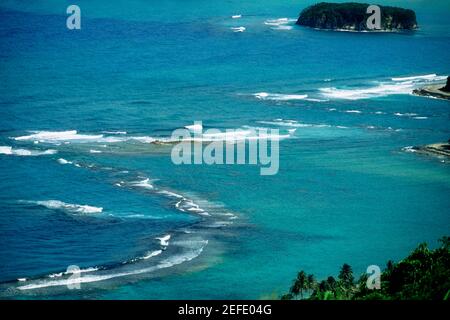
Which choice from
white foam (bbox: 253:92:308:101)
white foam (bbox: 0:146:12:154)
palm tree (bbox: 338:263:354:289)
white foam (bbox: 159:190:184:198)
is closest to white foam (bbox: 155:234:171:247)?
white foam (bbox: 159:190:184:198)

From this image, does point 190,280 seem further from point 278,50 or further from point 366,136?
point 278,50

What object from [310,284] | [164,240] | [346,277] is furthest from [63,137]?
[310,284]

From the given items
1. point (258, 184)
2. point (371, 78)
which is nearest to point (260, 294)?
A: point (258, 184)

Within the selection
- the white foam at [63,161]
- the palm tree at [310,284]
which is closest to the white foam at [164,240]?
the palm tree at [310,284]

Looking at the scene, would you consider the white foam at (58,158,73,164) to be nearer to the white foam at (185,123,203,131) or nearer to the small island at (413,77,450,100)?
the white foam at (185,123,203,131)

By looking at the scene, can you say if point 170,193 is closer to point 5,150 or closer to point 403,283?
point 5,150

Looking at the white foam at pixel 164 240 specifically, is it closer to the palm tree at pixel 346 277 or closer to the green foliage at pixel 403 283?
the green foliage at pixel 403 283
